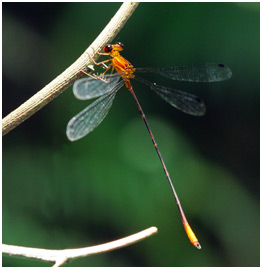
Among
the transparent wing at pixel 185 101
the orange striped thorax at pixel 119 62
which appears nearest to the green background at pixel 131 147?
the transparent wing at pixel 185 101

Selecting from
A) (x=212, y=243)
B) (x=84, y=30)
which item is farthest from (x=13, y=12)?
(x=212, y=243)

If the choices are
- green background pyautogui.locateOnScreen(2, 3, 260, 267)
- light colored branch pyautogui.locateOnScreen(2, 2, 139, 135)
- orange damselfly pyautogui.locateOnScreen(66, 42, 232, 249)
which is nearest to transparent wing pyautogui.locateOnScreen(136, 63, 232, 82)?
orange damselfly pyautogui.locateOnScreen(66, 42, 232, 249)

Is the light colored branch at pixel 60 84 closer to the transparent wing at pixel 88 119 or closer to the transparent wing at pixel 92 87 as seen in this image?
the transparent wing at pixel 92 87

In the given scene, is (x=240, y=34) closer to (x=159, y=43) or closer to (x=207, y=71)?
(x=159, y=43)

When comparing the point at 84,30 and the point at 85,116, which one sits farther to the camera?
the point at 84,30

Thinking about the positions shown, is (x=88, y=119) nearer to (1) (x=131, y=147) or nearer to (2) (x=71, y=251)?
(2) (x=71, y=251)

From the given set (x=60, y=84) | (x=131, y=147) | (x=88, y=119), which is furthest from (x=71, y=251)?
(x=131, y=147)

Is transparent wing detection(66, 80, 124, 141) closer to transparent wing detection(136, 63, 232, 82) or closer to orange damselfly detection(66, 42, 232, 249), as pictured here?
orange damselfly detection(66, 42, 232, 249)
